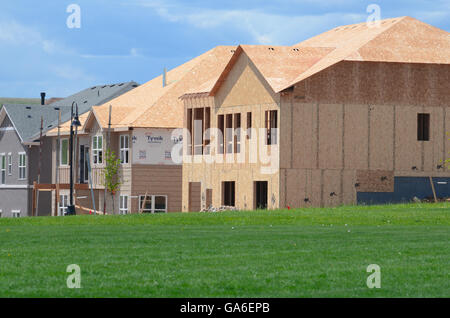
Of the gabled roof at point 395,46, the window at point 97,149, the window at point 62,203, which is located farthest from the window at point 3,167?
the gabled roof at point 395,46

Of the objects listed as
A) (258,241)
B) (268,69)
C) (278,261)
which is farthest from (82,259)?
(268,69)


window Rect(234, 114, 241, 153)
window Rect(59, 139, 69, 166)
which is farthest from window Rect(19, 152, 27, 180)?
window Rect(234, 114, 241, 153)

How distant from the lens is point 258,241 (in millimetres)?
21719

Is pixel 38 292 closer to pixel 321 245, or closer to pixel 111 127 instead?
pixel 321 245

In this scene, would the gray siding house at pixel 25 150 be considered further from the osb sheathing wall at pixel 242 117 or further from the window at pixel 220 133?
the window at pixel 220 133

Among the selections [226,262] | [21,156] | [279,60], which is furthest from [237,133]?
[226,262]

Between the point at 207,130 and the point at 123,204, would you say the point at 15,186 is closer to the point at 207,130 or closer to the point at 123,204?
the point at 123,204

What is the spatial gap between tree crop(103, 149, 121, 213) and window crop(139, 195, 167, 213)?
71.5 inches

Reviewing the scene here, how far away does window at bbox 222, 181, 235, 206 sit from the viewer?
5054 cm

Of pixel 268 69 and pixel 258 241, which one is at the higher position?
pixel 268 69

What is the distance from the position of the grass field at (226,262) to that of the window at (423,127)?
21.8 meters

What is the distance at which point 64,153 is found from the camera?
65.0 meters

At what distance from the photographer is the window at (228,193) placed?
5054 centimetres
